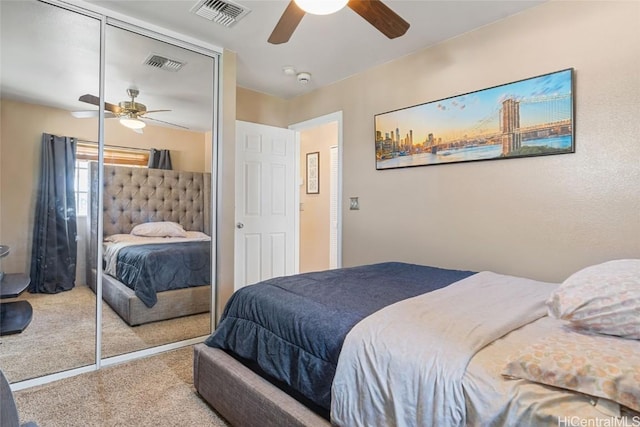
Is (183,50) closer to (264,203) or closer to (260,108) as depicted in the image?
(260,108)

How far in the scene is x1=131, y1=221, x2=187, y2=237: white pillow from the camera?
2.67m

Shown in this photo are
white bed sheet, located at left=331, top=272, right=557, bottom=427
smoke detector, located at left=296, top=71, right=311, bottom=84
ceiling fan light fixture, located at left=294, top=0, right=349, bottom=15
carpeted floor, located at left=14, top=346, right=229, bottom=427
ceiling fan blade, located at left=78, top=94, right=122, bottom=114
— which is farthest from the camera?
smoke detector, located at left=296, top=71, right=311, bottom=84

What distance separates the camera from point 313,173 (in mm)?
5090

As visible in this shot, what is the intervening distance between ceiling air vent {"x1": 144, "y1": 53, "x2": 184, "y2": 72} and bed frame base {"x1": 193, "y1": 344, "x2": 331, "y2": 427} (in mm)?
2125

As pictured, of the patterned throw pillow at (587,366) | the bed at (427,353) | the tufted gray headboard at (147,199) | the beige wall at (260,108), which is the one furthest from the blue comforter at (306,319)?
the beige wall at (260,108)

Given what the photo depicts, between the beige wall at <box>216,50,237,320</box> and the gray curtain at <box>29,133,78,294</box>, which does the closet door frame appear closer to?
the beige wall at <box>216,50,237,320</box>

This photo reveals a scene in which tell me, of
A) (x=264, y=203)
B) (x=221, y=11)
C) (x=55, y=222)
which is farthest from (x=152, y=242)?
(x=221, y=11)

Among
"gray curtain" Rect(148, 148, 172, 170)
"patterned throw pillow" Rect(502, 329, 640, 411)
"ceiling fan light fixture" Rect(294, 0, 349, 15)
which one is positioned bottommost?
"patterned throw pillow" Rect(502, 329, 640, 411)

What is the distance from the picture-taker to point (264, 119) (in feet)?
13.2

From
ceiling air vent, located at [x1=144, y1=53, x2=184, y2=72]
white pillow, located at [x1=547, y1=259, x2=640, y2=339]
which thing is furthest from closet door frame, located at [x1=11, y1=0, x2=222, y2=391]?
white pillow, located at [x1=547, y1=259, x2=640, y2=339]

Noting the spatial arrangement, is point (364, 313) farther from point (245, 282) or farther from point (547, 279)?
point (245, 282)

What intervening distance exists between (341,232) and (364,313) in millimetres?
2180

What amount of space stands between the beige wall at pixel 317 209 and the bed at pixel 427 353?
9.86ft

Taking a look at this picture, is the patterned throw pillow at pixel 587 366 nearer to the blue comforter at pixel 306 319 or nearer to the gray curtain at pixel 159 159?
the blue comforter at pixel 306 319
